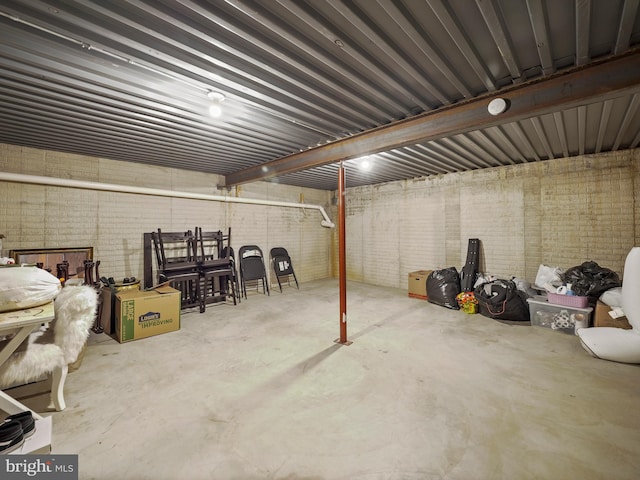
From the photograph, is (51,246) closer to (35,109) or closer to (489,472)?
(35,109)

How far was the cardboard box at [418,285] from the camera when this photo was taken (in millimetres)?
5332

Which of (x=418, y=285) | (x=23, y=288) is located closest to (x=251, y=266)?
(x=418, y=285)

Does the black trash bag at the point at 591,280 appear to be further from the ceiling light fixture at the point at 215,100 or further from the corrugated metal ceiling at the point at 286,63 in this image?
the ceiling light fixture at the point at 215,100

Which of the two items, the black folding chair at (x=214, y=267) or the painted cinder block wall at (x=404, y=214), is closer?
the painted cinder block wall at (x=404, y=214)

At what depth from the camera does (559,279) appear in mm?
3975

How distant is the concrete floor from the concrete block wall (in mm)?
1591

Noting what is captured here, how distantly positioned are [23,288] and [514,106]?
3777 mm

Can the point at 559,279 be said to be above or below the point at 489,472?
above

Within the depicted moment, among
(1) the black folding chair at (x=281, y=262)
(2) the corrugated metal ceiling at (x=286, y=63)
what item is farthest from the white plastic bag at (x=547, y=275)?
(1) the black folding chair at (x=281, y=262)

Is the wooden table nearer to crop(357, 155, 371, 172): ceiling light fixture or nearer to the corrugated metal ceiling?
the corrugated metal ceiling

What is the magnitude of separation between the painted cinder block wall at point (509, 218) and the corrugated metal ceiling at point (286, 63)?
0.95 meters

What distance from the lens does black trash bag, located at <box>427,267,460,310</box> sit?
4656 mm

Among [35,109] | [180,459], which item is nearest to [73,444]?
[180,459]

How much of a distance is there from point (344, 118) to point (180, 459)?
10.1 ft
